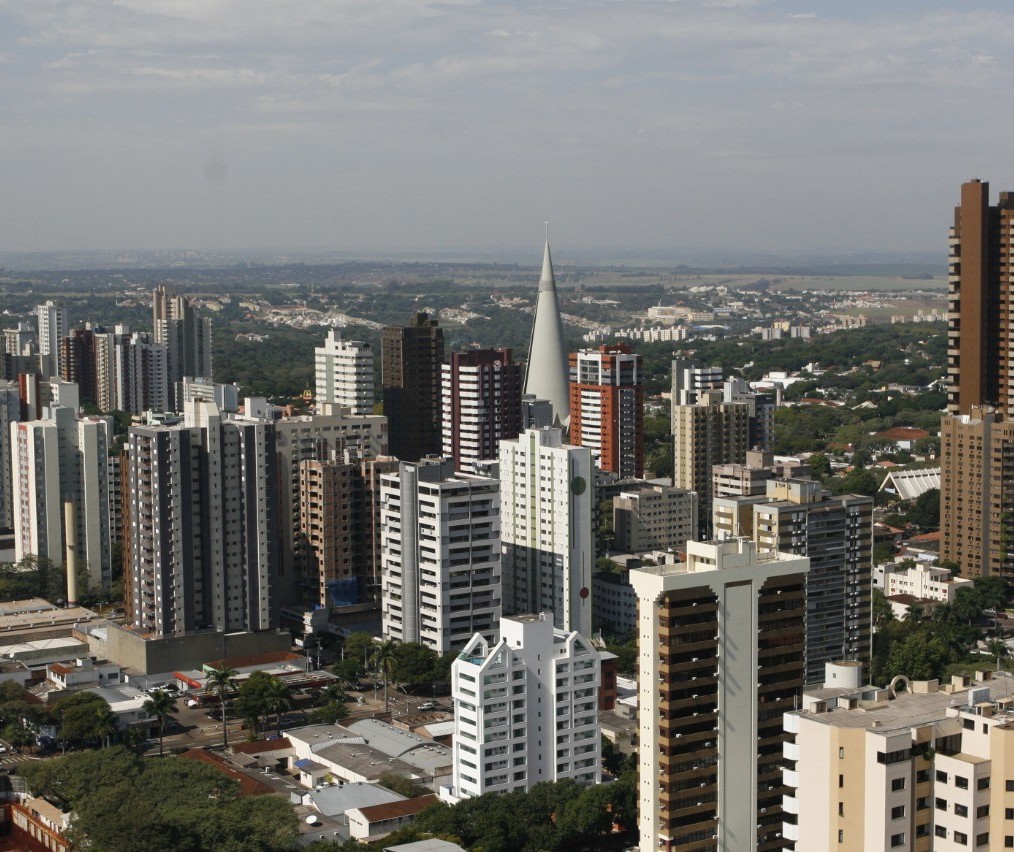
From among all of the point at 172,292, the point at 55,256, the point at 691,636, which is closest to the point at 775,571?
the point at 691,636

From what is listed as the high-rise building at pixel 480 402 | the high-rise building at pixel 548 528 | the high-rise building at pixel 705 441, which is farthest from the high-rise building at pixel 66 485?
the high-rise building at pixel 705 441

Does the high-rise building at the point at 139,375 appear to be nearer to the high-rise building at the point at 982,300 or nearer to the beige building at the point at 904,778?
the high-rise building at the point at 982,300

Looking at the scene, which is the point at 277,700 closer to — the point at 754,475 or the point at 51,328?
the point at 754,475

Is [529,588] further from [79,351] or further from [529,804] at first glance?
[79,351]

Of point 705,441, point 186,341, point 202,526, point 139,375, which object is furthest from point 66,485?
point 186,341

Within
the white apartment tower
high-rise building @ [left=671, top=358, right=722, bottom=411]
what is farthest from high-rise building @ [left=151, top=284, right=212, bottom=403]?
the white apartment tower

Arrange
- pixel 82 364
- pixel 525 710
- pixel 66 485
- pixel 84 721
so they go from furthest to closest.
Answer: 1. pixel 82 364
2. pixel 66 485
3. pixel 84 721
4. pixel 525 710

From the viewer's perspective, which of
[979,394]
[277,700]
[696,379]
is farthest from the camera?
[696,379]
